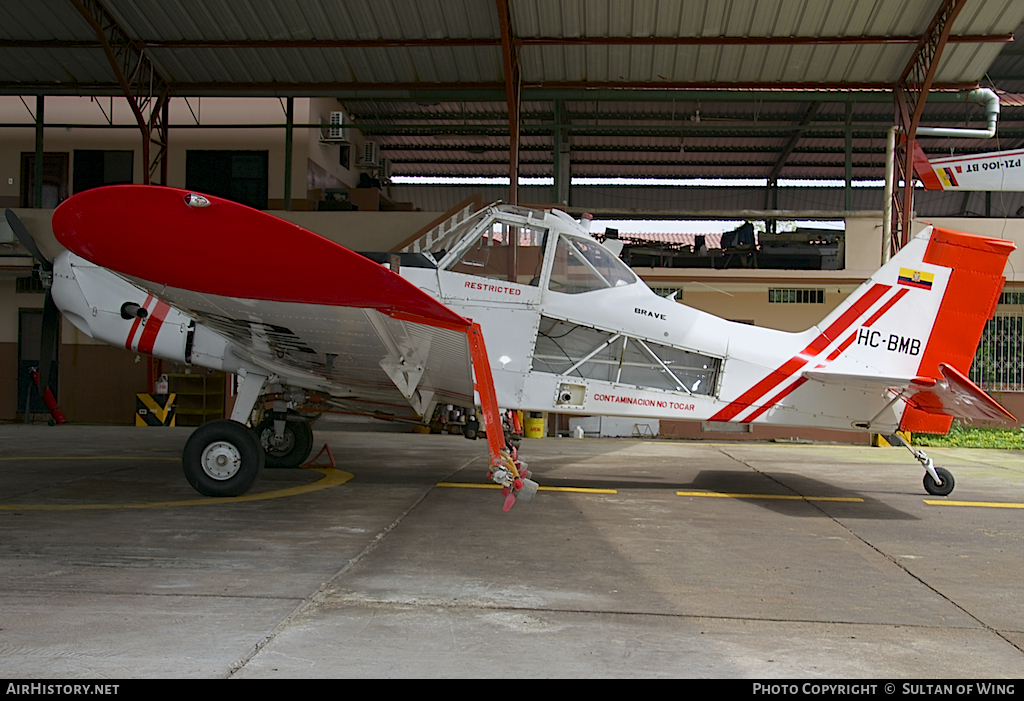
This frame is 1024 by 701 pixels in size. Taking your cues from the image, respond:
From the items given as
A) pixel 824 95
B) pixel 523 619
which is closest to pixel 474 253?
pixel 523 619

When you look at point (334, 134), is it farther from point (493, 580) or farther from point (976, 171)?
point (493, 580)

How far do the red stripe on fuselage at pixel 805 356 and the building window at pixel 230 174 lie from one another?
15325 mm

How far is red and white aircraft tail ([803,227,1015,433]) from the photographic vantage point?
8023 mm

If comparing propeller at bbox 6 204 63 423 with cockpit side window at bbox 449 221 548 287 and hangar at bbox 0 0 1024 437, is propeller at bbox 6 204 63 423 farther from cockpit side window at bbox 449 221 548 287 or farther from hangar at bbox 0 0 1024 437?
hangar at bbox 0 0 1024 437

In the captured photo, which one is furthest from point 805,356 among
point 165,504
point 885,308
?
point 165,504

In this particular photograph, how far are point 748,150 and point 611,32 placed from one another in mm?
11889

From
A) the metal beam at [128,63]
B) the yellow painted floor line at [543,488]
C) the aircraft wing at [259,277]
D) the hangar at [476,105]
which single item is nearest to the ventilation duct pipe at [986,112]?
the hangar at [476,105]

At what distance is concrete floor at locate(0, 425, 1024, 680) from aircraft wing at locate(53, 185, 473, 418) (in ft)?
5.12

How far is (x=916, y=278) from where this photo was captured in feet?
27.0

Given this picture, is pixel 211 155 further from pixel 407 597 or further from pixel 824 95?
pixel 407 597

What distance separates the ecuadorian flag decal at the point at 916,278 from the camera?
26.8ft

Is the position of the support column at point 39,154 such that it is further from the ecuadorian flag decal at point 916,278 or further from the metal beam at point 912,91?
the metal beam at point 912,91

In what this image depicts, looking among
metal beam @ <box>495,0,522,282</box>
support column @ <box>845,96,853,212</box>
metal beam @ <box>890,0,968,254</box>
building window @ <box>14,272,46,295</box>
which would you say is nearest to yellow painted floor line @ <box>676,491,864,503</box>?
metal beam @ <box>495,0,522,282</box>

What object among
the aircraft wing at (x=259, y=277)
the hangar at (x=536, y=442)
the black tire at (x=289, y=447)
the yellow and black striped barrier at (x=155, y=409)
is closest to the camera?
the hangar at (x=536, y=442)
